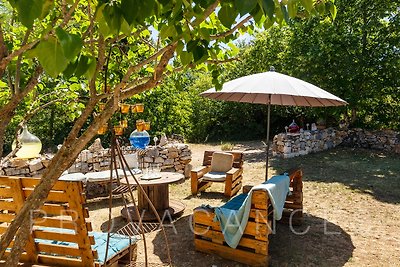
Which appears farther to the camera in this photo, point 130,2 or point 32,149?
point 32,149

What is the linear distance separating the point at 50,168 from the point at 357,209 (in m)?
5.66

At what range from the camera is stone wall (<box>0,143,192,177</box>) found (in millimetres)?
6008

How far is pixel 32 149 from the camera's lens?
300cm

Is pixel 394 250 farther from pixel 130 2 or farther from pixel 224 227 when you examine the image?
pixel 130 2

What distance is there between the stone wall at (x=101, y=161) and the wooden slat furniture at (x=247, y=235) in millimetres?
3391

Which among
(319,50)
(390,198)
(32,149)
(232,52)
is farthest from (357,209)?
(319,50)

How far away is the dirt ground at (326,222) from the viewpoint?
12.9 feet

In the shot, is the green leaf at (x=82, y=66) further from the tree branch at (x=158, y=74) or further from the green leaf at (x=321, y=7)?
the green leaf at (x=321, y=7)

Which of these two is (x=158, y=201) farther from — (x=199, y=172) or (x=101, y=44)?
(x=101, y=44)

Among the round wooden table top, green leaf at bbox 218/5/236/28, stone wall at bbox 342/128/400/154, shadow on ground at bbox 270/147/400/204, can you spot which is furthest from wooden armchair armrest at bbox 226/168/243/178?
stone wall at bbox 342/128/400/154

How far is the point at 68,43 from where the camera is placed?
66 cm

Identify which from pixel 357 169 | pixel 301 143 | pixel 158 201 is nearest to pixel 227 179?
pixel 158 201

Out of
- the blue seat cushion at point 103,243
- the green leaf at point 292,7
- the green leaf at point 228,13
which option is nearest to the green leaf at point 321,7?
the green leaf at point 292,7

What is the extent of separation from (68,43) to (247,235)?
3.51 metres
